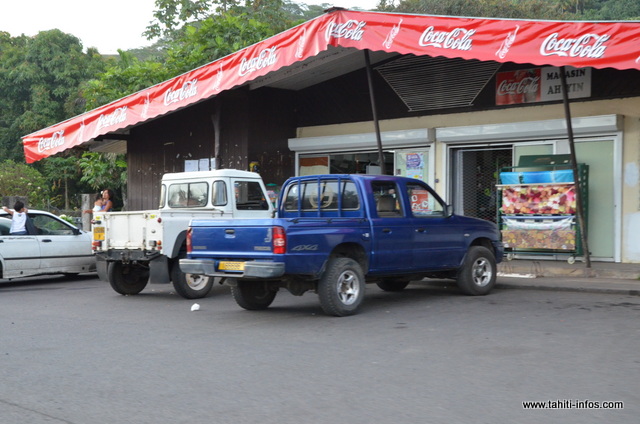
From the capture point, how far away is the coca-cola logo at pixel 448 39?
11.4 meters

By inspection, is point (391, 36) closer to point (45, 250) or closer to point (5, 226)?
point (45, 250)

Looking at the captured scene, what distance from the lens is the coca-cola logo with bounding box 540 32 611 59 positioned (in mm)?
10164

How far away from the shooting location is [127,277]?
12.2m

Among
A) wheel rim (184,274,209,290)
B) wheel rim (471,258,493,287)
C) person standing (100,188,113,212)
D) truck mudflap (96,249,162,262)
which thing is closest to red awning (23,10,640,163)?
person standing (100,188,113,212)

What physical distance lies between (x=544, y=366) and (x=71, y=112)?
115 feet

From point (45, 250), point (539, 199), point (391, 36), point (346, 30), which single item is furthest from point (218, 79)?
point (539, 199)

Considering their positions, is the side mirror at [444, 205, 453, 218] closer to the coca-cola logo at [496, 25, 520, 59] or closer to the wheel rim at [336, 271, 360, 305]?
the wheel rim at [336, 271, 360, 305]

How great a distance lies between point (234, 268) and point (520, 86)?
29.6 feet

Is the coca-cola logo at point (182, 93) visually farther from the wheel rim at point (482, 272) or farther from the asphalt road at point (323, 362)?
the wheel rim at point (482, 272)

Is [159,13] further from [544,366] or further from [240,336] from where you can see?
[544,366]

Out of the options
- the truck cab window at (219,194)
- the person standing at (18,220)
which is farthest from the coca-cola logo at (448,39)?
the person standing at (18,220)

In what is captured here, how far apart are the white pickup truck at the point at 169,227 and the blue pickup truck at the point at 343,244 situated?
4.60 ft

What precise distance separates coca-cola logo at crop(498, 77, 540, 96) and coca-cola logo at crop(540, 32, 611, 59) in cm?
455

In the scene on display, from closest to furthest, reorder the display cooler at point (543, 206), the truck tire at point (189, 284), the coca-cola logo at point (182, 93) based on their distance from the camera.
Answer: the truck tire at point (189, 284)
the display cooler at point (543, 206)
the coca-cola logo at point (182, 93)
